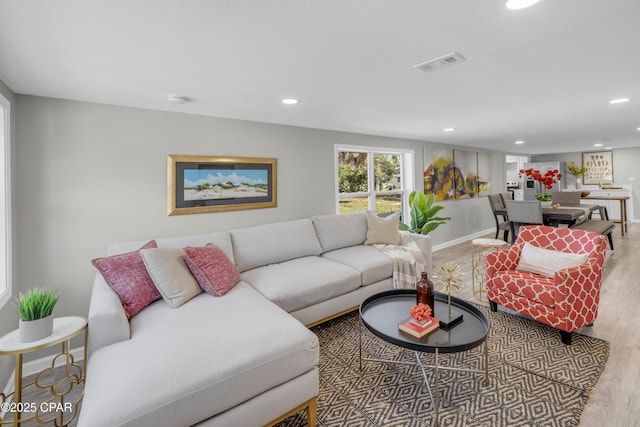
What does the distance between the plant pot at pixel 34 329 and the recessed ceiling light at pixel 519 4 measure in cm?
280

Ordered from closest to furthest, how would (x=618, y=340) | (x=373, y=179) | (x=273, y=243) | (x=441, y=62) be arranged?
(x=441, y=62), (x=618, y=340), (x=273, y=243), (x=373, y=179)

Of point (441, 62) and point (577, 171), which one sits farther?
point (577, 171)

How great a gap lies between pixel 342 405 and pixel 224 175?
95.9 inches

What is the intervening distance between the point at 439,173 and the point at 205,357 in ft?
17.7

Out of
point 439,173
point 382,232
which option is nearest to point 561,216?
point 439,173

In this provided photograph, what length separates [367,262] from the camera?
9.91 ft

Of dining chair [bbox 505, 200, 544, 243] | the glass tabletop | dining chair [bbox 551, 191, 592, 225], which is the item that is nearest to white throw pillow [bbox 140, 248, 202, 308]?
the glass tabletop

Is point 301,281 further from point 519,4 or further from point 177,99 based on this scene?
point 519,4

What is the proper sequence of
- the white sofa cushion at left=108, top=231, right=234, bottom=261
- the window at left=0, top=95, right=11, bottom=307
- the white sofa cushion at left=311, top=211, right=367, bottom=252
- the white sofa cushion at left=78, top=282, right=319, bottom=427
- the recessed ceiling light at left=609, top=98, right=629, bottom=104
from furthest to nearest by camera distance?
the white sofa cushion at left=311, top=211, right=367, bottom=252 → the recessed ceiling light at left=609, top=98, right=629, bottom=104 → the white sofa cushion at left=108, top=231, right=234, bottom=261 → the window at left=0, top=95, right=11, bottom=307 → the white sofa cushion at left=78, top=282, right=319, bottom=427

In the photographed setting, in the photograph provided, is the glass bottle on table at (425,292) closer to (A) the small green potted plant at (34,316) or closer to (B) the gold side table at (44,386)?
(B) the gold side table at (44,386)

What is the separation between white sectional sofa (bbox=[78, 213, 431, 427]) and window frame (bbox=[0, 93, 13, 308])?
625 millimetres

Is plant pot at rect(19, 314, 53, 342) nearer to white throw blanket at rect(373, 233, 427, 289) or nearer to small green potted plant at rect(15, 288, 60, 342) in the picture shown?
small green potted plant at rect(15, 288, 60, 342)

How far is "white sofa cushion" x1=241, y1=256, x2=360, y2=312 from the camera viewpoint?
241 centimetres

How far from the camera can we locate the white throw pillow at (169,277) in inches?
79.7
